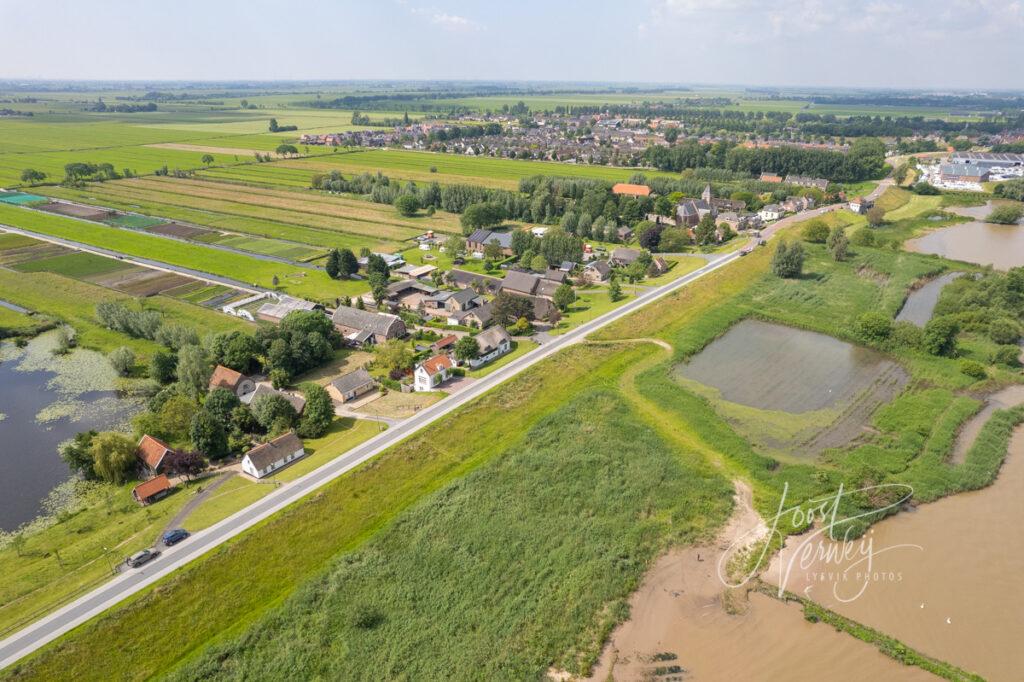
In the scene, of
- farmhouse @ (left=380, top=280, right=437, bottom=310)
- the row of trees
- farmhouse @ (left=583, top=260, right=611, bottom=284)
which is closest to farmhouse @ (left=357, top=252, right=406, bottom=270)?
farmhouse @ (left=380, top=280, right=437, bottom=310)

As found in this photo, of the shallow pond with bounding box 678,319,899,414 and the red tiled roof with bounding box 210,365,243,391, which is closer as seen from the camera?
the red tiled roof with bounding box 210,365,243,391

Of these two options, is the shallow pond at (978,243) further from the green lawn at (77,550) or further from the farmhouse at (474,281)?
the green lawn at (77,550)

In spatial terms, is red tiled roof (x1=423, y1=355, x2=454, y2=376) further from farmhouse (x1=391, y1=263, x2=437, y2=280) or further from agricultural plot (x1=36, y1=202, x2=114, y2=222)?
agricultural plot (x1=36, y1=202, x2=114, y2=222)

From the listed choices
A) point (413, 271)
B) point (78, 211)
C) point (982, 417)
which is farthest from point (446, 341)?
point (78, 211)

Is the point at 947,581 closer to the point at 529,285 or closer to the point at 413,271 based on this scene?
the point at 529,285

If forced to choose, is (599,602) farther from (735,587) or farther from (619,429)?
(619,429)

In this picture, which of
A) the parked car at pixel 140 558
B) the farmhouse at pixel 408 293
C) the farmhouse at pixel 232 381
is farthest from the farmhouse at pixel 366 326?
the parked car at pixel 140 558
